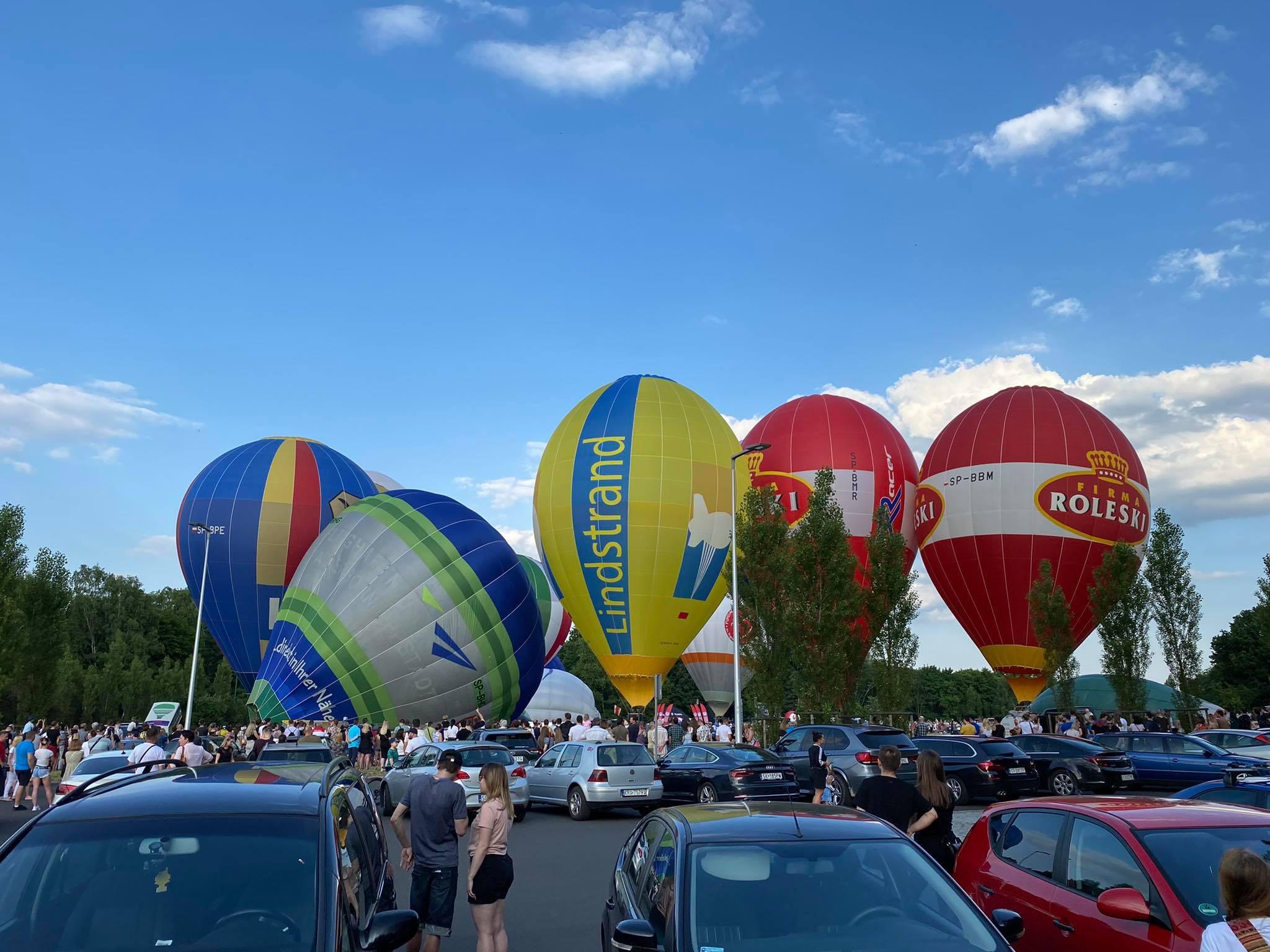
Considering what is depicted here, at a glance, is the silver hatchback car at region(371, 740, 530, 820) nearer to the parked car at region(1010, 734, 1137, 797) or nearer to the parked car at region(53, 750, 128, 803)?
the parked car at region(53, 750, 128, 803)

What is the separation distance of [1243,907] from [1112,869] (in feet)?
7.39

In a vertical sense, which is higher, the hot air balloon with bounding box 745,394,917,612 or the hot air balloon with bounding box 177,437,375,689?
the hot air balloon with bounding box 745,394,917,612

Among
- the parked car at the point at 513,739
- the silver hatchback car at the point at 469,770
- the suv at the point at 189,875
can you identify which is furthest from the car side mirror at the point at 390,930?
the parked car at the point at 513,739

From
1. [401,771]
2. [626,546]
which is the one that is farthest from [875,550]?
[401,771]

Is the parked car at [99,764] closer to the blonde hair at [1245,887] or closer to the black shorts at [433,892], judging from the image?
the black shorts at [433,892]

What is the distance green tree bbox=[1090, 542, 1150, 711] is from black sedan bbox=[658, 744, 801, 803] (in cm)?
2207

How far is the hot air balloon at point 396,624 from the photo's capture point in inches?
1416

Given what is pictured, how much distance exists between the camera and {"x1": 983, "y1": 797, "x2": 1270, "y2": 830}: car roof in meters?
6.20

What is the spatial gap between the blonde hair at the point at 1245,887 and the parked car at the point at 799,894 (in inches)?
42.6

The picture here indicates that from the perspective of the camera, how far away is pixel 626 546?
137ft

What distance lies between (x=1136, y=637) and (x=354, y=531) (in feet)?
94.6

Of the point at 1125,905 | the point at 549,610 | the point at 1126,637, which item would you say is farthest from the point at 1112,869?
the point at 549,610

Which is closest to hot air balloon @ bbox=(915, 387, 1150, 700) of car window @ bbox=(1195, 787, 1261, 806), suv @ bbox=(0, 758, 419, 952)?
car window @ bbox=(1195, 787, 1261, 806)

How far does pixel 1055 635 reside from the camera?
42.7 meters
